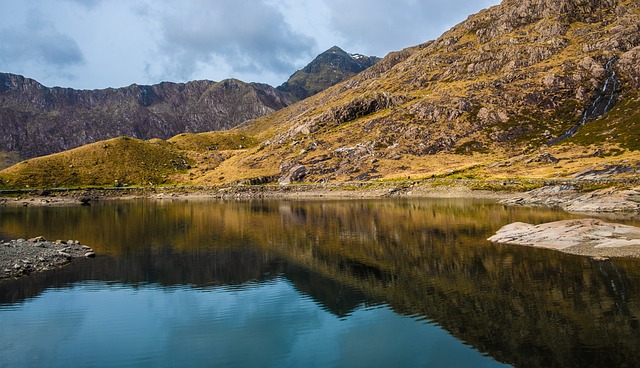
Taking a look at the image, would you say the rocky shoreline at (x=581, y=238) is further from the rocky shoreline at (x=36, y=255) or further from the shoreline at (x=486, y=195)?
the rocky shoreline at (x=36, y=255)

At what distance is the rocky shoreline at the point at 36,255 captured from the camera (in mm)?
44000

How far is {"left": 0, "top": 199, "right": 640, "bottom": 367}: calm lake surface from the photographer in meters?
23.8

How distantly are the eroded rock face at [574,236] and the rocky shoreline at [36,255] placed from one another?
185ft

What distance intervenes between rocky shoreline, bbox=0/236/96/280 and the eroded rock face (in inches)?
2226

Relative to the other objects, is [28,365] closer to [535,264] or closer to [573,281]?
[573,281]

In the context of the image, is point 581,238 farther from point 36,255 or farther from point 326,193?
point 326,193

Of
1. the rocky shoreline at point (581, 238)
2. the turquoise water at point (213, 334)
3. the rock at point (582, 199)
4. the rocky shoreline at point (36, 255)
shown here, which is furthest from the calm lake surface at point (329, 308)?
the rock at point (582, 199)

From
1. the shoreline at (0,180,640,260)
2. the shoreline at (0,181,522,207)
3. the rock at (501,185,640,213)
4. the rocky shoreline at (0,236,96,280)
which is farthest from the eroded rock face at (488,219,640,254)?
the shoreline at (0,181,522,207)

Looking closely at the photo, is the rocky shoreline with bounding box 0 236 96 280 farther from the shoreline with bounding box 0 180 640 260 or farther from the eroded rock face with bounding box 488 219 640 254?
the shoreline with bounding box 0 180 640 260

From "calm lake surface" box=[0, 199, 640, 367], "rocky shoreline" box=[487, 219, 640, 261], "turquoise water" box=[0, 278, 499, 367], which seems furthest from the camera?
"rocky shoreline" box=[487, 219, 640, 261]

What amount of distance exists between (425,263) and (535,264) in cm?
1121

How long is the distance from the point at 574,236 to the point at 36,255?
6730cm

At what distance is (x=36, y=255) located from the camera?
165ft

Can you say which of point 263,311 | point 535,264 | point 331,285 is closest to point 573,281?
point 535,264
